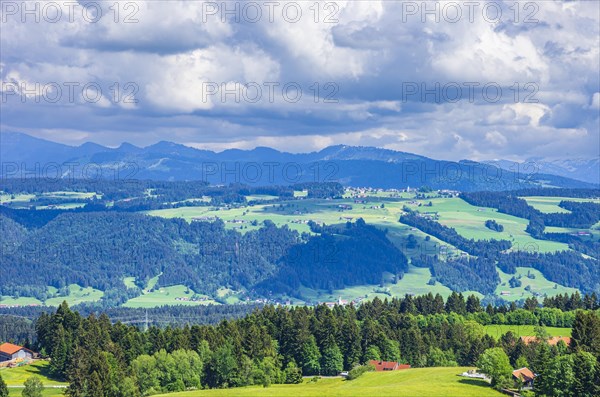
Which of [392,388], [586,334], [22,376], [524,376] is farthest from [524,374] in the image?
[22,376]

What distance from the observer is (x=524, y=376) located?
164 meters

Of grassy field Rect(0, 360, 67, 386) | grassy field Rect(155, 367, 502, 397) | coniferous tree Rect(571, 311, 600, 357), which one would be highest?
coniferous tree Rect(571, 311, 600, 357)

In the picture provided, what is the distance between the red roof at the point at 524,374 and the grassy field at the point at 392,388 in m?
6.78

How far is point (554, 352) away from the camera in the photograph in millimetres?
176375

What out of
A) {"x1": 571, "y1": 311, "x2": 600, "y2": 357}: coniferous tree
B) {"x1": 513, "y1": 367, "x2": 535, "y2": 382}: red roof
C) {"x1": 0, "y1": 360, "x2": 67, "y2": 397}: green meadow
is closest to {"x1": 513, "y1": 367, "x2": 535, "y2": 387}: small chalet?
{"x1": 513, "y1": 367, "x2": 535, "y2": 382}: red roof

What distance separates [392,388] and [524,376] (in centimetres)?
2655

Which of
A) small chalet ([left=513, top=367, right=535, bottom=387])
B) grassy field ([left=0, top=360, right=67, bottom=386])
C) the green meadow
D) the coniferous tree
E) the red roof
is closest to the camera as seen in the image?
small chalet ([left=513, top=367, right=535, bottom=387])

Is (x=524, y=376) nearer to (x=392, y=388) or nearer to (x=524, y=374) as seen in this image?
(x=524, y=374)

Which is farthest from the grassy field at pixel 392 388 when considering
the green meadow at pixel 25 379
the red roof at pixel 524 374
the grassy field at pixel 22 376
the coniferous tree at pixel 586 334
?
the grassy field at pixel 22 376

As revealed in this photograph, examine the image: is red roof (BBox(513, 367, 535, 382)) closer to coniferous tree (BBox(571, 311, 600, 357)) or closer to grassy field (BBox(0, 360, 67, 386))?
coniferous tree (BBox(571, 311, 600, 357))

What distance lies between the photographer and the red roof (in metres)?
163

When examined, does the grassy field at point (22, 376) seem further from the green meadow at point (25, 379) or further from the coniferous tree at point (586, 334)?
the coniferous tree at point (586, 334)

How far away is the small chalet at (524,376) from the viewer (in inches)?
6388

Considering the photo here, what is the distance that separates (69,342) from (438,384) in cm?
8017
